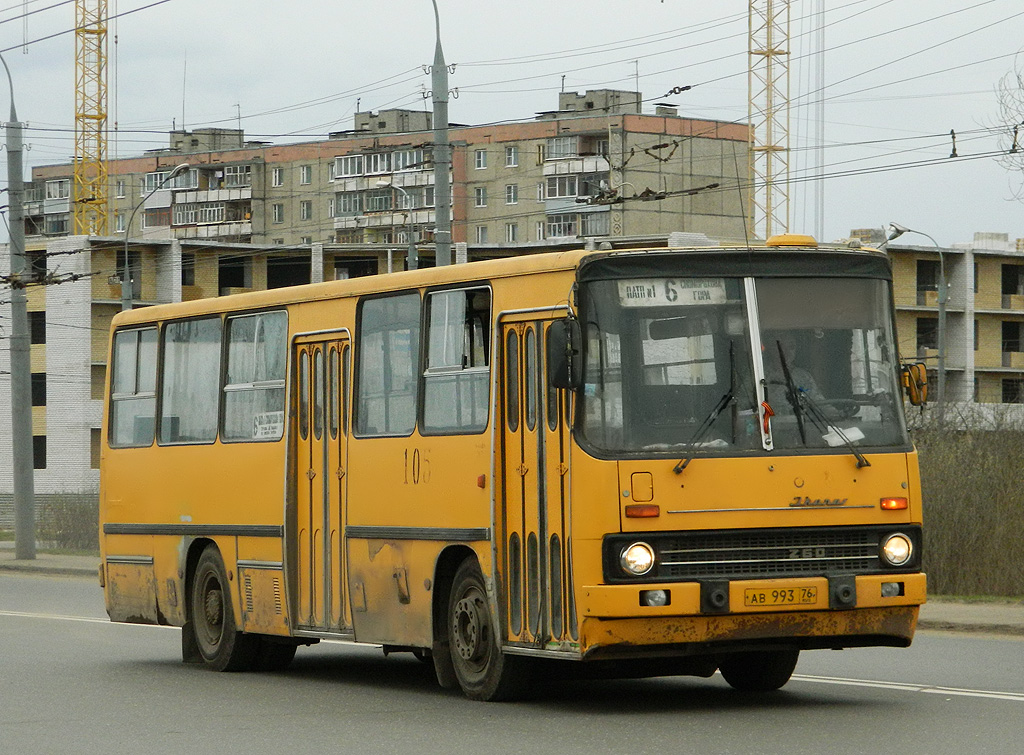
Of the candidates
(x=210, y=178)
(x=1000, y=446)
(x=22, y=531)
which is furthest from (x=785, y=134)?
(x=1000, y=446)

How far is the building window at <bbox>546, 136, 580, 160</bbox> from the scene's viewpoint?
113062mm

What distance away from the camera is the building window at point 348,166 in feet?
401

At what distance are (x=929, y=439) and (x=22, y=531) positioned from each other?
60.8 ft

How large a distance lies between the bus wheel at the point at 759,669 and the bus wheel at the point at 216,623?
4441mm

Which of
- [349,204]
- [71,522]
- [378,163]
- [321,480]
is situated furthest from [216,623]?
[349,204]

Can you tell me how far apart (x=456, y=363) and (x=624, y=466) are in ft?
6.38

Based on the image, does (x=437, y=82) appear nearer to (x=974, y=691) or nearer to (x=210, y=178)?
(x=974, y=691)

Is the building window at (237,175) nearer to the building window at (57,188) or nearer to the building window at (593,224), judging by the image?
the building window at (57,188)

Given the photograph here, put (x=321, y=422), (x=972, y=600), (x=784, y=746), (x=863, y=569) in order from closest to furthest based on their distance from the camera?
1. (x=784, y=746)
2. (x=863, y=569)
3. (x=321, y=422)
4. (x=972, y=600)

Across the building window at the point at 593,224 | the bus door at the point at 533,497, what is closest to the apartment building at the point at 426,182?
the building window at the point at 593,224

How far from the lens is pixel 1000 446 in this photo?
25828 millimetres

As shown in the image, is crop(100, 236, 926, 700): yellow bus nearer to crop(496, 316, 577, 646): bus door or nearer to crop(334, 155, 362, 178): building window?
crop(496, 316, 577, 646): bus door

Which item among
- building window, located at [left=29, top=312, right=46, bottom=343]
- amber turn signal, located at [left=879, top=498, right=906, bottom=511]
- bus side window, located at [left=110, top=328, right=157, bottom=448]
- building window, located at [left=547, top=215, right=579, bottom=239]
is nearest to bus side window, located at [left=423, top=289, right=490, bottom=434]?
amber turn signal, located at [left=879, top=498, right=906, bottom=511]

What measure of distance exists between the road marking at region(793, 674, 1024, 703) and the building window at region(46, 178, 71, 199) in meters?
128
